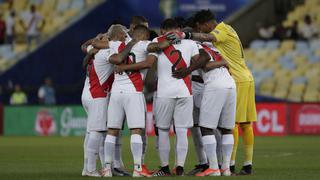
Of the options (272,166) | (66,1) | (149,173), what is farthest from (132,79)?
(66,1)

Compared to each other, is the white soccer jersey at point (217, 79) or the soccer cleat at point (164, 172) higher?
the white soccer jersey at point (217, 79)

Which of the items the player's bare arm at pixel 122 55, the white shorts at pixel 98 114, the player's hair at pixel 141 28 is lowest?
the white shorts at pixel 98 114

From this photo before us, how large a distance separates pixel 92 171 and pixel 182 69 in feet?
7.00

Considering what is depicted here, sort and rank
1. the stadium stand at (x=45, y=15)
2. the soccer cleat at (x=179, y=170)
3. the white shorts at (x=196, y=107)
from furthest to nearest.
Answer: the stadium stand at (x=45, y=15), the white shorts at (x=196, y=107), the soccer cleat at (x=179, y=170)

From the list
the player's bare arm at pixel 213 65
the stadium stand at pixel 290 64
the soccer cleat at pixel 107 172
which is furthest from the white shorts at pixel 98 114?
the stadium stand at pixel 290 64

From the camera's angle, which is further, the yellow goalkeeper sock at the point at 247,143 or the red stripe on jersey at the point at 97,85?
the yellow goalkeeper sock at the point at 247,143

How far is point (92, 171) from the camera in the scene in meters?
15.0

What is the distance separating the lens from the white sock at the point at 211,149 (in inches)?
572

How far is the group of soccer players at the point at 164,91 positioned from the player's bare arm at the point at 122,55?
14 mm

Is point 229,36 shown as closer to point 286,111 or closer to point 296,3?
point 286,111

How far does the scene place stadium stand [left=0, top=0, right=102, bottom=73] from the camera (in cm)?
3666

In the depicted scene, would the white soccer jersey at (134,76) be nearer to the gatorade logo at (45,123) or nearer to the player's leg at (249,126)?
the player's leg at (249,126)

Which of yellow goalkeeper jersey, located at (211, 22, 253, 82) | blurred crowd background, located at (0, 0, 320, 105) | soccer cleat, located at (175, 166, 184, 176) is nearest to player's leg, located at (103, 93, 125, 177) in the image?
soccer cleat, located at (175, 166, 184, 176)

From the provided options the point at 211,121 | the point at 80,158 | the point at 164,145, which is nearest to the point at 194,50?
the point at 211,121
